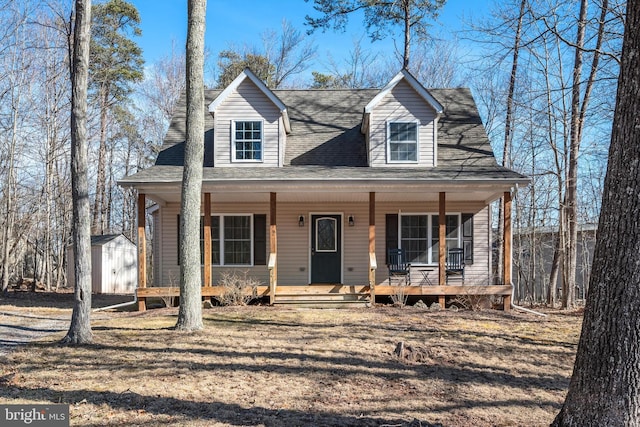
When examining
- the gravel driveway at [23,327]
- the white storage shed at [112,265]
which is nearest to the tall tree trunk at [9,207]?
the white storage shed at [112,265]

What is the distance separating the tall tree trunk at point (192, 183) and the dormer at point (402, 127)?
17.2 ft

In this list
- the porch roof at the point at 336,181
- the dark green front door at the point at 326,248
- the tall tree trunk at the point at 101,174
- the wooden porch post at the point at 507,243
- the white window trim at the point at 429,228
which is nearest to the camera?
the porch roof at the point at 336,181

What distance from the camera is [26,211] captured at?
18.6 metres

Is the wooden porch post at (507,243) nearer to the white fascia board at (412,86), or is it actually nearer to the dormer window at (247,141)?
the white fascia board at (412,86)

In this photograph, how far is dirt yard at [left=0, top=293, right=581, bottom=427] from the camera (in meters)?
4.45

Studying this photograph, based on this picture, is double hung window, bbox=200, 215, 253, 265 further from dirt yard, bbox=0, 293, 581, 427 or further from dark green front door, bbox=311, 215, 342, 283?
dirt yard, bbox=0, 293, 581, 427

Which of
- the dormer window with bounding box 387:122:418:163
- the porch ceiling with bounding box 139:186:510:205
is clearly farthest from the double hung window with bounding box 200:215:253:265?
the dormer window with bounding box 387:122:418:163

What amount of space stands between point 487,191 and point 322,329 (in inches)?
215

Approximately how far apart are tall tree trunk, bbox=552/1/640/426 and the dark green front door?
9.29 m

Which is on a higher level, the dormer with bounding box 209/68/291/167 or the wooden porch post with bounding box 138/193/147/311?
the dormer with bounding box 209/68/291/167

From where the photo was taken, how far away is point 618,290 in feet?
10.9

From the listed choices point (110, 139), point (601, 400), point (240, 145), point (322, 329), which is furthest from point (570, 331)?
point (110, 139)

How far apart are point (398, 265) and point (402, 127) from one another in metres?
3.61

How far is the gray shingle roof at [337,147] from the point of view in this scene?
10.7 meters
